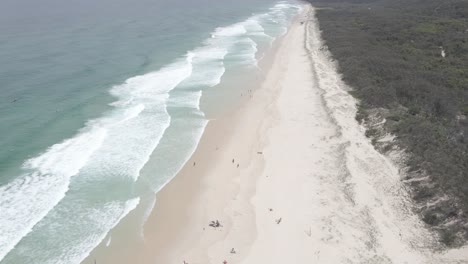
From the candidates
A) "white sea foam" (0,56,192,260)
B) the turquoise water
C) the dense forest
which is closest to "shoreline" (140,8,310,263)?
the turquoise water

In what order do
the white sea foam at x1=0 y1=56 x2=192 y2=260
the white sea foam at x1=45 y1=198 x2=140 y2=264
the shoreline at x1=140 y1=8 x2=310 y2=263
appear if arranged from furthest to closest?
the white sea foam at x1=0 y1=56 x2=192 y2=260
the shoreline at x1=140 y1=8 x2=310 y2=263
the white sea foam at x1=45 y1=198 x2=140 y2=264

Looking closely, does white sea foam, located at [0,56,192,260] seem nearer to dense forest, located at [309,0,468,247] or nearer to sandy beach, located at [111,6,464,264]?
sandy beach, located at [111,6,464,264]

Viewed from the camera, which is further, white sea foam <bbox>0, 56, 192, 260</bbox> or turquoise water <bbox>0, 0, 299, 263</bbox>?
white sea foam <bbox>0, 56, 192, 260</bbox>

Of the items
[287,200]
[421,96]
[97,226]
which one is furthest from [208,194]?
[421,96]

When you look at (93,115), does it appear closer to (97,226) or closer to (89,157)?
(89,157)

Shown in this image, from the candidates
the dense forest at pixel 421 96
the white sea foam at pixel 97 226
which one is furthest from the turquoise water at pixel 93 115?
the dense forest at pixel 421 96

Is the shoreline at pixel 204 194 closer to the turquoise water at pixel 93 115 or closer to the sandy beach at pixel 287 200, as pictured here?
the sandy beach at pixel 287 200
